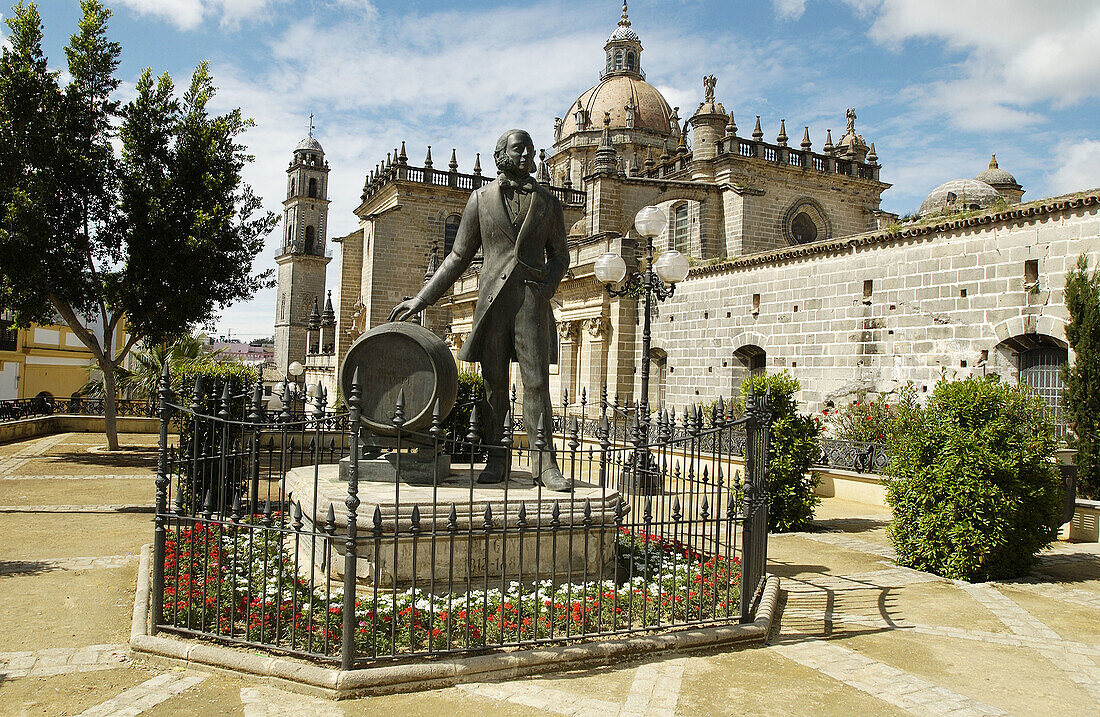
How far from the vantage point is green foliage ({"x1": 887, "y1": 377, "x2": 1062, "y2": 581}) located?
6715 millimetres

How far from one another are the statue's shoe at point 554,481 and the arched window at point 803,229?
22.2 metres

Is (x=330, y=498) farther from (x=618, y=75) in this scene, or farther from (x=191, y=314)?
(x=618, y=75)

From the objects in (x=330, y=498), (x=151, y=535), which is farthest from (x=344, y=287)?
(x=330, y=498)

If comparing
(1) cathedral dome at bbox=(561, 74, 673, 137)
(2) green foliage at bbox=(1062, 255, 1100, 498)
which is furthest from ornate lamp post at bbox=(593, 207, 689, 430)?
(1) cathedral dome at bbox=(561, 74, 673, 137)

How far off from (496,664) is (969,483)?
16.0 feet

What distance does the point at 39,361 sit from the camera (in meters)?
29.9

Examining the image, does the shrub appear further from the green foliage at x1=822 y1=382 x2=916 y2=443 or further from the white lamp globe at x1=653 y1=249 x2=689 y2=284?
the green foliage at x1=822 y1=382 x2=916 y2=443

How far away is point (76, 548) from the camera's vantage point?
23.3 feet

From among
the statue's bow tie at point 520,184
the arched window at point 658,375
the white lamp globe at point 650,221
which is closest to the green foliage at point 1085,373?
the white lamp globe at point 650,221

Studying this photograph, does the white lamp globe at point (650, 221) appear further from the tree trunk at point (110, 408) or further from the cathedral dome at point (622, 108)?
the cathedral dome at point (622, 108)

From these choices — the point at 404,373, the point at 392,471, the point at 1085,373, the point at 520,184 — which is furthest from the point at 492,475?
the point at 1085,373

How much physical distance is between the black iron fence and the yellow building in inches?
1040

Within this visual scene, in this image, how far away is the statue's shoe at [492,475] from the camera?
5.96 m

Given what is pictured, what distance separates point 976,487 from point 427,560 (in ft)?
16.2
